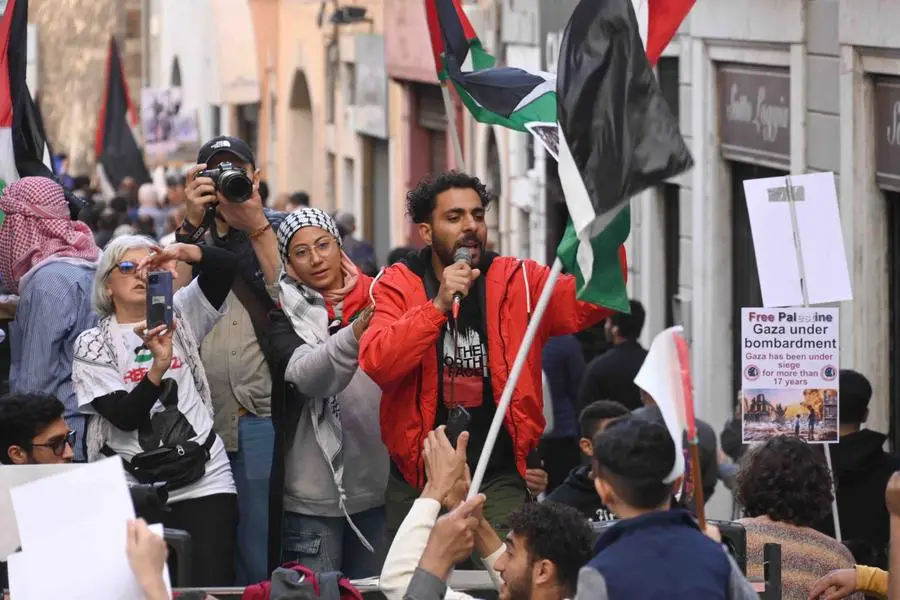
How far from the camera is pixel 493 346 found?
22.6 feet

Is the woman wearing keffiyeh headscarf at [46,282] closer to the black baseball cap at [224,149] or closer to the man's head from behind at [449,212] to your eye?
the black baseball cap at [224,149]

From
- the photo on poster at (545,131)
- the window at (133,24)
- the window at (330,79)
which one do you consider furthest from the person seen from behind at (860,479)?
the window at (133,24)

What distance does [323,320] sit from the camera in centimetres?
731

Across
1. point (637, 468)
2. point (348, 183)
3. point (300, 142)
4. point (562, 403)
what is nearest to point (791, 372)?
point (637, 468)

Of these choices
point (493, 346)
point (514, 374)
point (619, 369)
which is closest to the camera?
point (514, 374)

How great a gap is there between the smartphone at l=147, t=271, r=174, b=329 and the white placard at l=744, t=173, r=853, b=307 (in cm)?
250

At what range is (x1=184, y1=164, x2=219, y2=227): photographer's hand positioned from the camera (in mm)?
7680

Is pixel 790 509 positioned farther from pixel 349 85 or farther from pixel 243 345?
pixel 349 85

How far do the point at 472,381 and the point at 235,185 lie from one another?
1.22m

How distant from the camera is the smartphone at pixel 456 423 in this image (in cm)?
663

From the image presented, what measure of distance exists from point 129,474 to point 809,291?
2838mm

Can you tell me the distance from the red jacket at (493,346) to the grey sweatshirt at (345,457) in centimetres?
24

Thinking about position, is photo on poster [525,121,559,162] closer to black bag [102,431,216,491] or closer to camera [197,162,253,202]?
camera [197,162,253,202]

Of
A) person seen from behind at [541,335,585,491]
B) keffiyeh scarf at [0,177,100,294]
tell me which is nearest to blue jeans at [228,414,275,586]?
keffiyeh scarf at [0,177,100,294]
